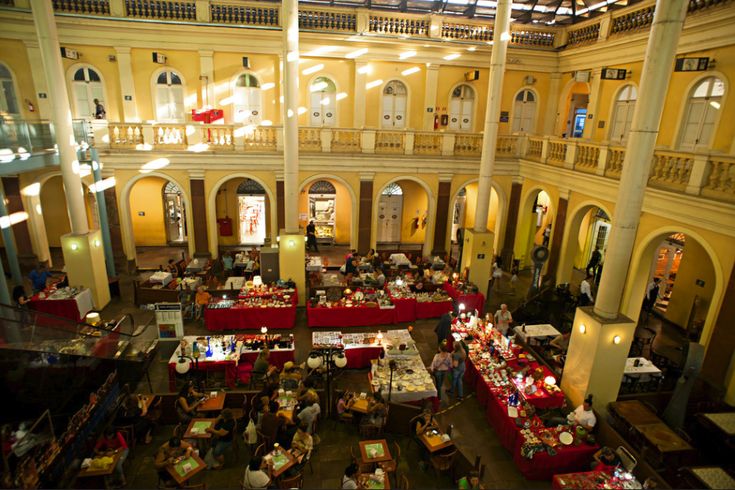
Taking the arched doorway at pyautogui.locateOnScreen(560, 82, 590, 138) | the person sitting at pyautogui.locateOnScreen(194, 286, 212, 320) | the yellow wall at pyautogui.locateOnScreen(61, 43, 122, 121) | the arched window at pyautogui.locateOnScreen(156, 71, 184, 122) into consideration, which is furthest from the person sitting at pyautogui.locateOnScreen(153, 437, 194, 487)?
the arched doorway at pyautogui.locateOnScreen(560, 82, 590, 138)

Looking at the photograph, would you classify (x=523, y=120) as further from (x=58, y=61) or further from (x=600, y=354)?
(x=58, y=61)

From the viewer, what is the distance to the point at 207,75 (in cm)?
1905

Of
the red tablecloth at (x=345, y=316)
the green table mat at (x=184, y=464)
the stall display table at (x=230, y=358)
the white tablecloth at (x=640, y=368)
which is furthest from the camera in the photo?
the red tablecloth at (x=345, y=316)

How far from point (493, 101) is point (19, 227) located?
1998 cm

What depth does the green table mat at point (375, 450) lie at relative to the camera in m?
8.58

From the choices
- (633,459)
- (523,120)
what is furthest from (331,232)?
(633,459)

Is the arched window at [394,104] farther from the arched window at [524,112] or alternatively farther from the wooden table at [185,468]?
the wooden table at [185,468]

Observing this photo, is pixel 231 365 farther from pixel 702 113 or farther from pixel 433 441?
pixel 702 113

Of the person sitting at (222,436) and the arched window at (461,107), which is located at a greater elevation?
the arched window at (461,107)

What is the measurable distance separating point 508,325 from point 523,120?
12.9 metres

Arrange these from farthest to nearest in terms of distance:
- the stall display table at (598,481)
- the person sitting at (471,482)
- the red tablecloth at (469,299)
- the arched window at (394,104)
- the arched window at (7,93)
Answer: the arched window at (394,104)
the arched window at (7,93)
the red tablecloth at (469,299)
the stall display table at (598,481)
the person sitting at (471,482)

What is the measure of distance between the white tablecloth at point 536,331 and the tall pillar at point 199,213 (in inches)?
527

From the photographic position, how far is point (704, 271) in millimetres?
15094

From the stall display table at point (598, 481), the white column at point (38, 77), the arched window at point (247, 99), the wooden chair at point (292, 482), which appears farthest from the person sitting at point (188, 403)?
the white column at point (38, 77)
